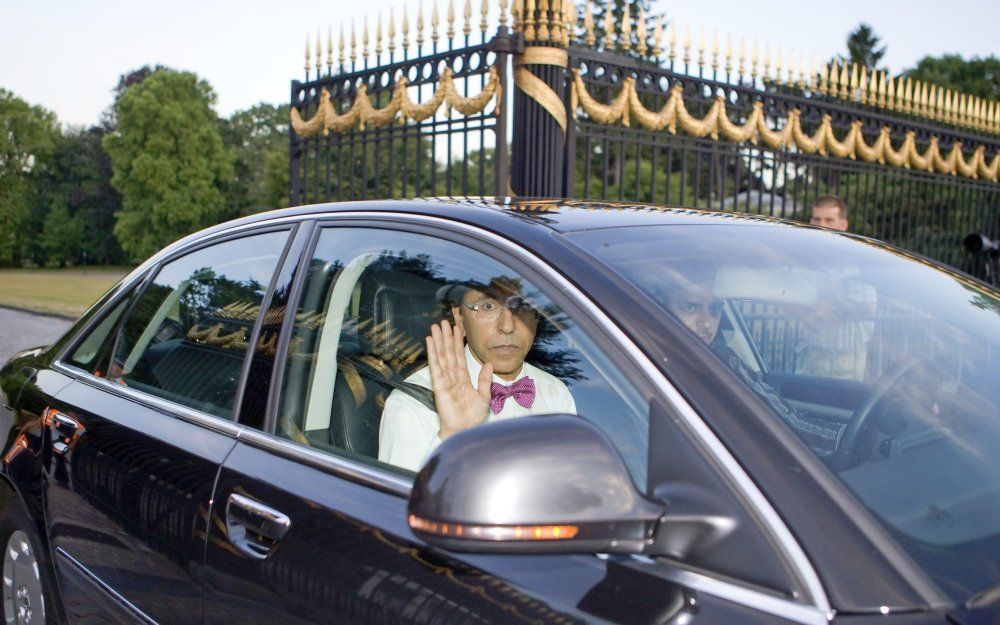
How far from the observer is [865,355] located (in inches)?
75.7

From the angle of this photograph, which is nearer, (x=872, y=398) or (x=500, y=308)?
(x=872, y=398)

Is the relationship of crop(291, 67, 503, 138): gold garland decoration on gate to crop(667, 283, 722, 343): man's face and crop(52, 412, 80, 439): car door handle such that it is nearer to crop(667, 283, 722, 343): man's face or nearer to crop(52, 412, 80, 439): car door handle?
crop(52, 412, 80, 439): car door handle

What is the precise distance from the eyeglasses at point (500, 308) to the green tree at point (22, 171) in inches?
2851

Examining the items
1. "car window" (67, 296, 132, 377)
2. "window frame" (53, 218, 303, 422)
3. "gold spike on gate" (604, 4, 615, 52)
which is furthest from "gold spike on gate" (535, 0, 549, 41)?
"car window" (67, 296, 132, 377)

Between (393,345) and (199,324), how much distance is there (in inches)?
27.6

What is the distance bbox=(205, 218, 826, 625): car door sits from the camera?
1.34 metres

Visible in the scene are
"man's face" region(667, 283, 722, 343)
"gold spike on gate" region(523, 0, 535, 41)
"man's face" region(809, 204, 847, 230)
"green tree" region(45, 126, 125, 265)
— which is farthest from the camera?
"green tree" region(45, 126, 125, 265)

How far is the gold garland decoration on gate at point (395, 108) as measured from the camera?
281 inches

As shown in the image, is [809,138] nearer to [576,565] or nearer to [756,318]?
[756,318]

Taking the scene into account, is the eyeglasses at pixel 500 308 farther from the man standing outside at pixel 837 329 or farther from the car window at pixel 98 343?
the car window at pixel 98 343

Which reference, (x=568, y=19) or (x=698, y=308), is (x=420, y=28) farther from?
(x=698, y=308)

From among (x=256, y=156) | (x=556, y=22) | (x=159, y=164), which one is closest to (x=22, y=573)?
(x=556, y=22)

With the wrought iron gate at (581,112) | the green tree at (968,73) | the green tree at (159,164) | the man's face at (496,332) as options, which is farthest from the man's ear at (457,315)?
the green tree at (159,164)

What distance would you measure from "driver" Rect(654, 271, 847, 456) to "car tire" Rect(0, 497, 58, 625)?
2.03 m
